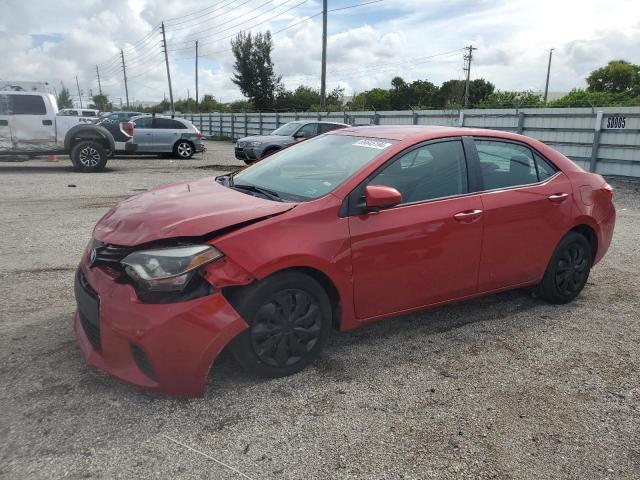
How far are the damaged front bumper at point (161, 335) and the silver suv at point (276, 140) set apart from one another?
38.4ft

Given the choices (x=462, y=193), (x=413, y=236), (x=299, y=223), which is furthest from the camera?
(x=462, y=193)

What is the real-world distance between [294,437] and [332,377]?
24.8 inches

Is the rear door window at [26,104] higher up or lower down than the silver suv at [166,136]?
higher up

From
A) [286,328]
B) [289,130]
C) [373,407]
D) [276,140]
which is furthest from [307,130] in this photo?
[373,407]

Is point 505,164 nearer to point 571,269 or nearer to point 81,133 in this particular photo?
point 571,269

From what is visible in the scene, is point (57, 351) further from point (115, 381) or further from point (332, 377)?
point (332, 377)

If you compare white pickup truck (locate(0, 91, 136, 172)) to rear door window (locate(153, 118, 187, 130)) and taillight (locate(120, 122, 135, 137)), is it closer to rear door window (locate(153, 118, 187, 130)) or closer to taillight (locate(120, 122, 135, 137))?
taillight (locate(120, 122, 135, 137))

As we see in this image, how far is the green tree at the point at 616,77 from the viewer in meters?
47.8

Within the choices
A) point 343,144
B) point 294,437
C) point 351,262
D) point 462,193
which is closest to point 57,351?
point 294,437

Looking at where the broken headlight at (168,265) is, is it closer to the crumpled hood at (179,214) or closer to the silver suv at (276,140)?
the crumpled hood at (179,214)

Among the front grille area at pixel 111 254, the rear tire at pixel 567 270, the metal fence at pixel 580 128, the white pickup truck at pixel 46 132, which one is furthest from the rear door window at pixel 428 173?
the white pickup truck at pixel 46 132

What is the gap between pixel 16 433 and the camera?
2.52 meters

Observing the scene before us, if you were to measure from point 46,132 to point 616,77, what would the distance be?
51409mm

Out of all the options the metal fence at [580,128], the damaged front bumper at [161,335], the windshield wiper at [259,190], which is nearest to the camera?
the damaged front bumper at [161,335]
